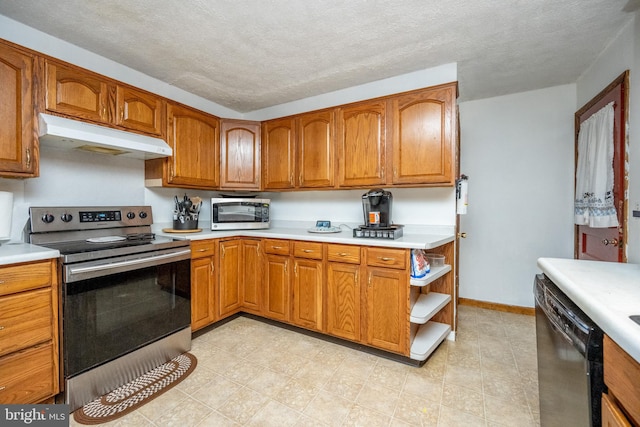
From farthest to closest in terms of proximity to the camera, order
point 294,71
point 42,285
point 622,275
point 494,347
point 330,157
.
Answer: point 330,157
point 294,71
point 494,347
point 42,285
point 622,275

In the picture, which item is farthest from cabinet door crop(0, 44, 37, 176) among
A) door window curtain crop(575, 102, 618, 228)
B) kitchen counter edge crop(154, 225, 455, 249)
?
door window curtain crop(575, 102, 618, 228)

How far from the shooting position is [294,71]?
8.11 feet

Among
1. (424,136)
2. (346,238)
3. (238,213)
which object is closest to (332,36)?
(424,136)

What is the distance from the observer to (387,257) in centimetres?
207

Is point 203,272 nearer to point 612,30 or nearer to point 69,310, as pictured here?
point 69,310

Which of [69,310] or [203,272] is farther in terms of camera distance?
[203,272]

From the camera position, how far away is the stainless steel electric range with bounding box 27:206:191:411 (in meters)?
1.61

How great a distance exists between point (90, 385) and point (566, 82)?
4.47m

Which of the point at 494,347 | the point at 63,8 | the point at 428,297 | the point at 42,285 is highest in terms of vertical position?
the point at 63,8

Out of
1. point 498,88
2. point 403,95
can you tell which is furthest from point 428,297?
point 498,88

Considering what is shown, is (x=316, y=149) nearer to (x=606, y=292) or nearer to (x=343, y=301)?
(x=343, y=301)

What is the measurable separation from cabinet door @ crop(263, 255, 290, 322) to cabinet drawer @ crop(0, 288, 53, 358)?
1489mm

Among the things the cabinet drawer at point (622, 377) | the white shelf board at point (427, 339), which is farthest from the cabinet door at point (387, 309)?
the cabinet drawer at point (622, 377)

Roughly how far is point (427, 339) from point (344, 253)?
0.89 metres
